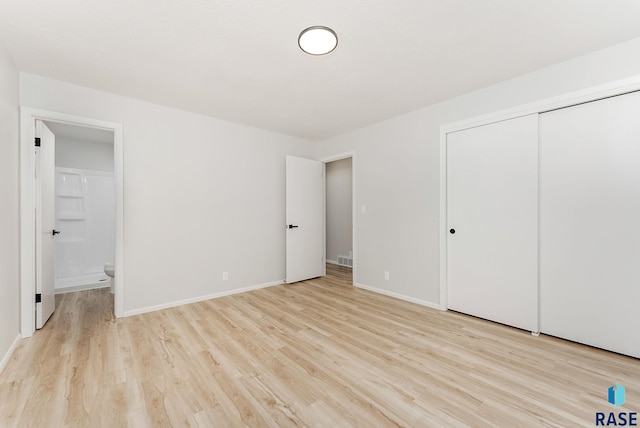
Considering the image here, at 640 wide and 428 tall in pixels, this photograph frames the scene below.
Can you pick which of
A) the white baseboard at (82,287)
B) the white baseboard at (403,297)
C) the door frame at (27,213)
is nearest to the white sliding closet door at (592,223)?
the white baseboard at (403,297)

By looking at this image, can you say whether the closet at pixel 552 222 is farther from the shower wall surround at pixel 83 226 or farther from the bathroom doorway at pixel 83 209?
the shower wall surround at pixel 83 226

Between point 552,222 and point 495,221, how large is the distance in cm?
44

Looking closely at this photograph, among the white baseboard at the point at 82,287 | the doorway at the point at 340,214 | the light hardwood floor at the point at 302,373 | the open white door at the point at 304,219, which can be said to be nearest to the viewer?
the light hardwood floor at the point at 302,373

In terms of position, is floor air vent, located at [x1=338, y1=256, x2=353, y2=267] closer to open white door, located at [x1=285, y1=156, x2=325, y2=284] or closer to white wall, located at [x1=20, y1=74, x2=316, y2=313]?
open white door, located at [x1=285, y1=156, x2=325, y2=284]

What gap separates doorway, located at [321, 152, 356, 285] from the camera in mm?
5824

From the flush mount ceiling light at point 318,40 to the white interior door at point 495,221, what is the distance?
182 centimetres

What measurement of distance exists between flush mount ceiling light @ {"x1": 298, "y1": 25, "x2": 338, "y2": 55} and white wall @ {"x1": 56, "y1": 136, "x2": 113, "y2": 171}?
179 inches

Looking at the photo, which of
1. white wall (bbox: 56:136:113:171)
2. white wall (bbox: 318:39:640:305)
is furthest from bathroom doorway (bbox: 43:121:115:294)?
white wall (bbox: 318:39:640:305)

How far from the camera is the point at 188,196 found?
3443mm

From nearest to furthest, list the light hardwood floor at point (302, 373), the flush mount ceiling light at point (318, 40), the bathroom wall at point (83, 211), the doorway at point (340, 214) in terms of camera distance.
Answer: the light hardwood floor at point (302, 373), the flush mount ceiling light at point (318, 40), the bathroom wall at point (83, 211), the doorway at point (340, 214)

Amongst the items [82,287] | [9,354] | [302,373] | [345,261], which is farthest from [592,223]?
[82,287]

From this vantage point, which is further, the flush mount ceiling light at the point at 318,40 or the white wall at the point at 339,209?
the white wall at the point at 339,209

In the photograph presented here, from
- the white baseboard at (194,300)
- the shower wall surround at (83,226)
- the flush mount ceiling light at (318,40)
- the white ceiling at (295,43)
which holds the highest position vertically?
the white ceiling at (295,43)

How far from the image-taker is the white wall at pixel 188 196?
3023 millimetres
